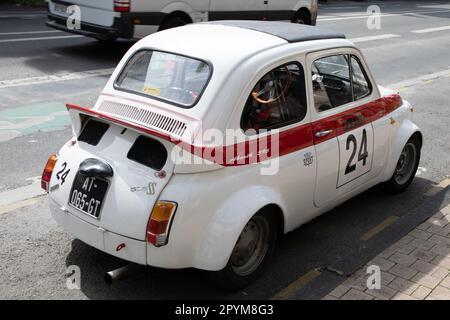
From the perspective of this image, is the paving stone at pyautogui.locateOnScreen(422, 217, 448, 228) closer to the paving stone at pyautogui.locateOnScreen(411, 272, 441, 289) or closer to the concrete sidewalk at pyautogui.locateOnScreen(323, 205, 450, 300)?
the concrete sidewalk at pyautogui.locateOnScreen(323, 205, 450, 300)

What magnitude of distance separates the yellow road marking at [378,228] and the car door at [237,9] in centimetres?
814

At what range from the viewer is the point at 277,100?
4.43m

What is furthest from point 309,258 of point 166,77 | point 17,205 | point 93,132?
point 17,205

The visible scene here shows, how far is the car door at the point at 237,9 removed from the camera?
1261cm

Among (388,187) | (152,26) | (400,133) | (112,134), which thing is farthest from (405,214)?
(152,26)

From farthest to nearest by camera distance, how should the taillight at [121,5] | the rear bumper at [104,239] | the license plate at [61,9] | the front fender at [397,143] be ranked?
the license plate at [61,9], the taillight at [121,5], the front fender at [397,143], the rear bumper at [104,239]

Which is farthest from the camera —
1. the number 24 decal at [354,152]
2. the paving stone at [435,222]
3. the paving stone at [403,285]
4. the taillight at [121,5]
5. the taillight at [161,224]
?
the taillight at [121,5]

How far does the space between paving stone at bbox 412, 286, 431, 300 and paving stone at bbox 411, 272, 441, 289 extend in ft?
0.19

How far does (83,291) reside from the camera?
4078 millimetres

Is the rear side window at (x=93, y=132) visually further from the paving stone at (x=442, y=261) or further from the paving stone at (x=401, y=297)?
the paving stone at (x=442, y=261)

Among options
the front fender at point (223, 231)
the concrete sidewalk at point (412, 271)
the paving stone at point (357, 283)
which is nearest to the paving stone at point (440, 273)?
the concrete sidewalk at point (412, 271)

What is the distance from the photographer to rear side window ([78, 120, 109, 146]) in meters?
4.26

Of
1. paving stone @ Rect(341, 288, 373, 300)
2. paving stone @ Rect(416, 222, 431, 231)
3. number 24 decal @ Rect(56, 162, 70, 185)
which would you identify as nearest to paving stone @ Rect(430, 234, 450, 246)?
paving stone @ Rect(416, 222, 431, 231)

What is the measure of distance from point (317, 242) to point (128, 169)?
1.95 m
